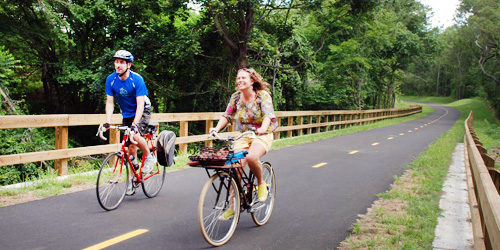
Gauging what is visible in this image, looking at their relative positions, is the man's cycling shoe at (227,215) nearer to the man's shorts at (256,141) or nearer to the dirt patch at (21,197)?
the man's shorts at (256,141)

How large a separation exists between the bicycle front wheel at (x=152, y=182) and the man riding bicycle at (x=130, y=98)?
191mm

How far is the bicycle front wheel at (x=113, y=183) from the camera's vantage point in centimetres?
558

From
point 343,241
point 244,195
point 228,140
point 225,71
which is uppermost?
point 225,71

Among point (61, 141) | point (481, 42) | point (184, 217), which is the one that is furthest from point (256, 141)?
point (481, 42)

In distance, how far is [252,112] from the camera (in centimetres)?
492

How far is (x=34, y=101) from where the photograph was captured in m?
21.1

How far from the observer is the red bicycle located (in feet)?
18.3

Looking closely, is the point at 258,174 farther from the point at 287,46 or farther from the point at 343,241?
the point at 287,46

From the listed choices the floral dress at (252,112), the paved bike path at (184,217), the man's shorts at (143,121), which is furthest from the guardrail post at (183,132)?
the floral dress at (252,112)

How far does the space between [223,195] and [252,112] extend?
1.04 meters

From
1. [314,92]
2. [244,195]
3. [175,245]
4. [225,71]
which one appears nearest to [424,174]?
[244,195]

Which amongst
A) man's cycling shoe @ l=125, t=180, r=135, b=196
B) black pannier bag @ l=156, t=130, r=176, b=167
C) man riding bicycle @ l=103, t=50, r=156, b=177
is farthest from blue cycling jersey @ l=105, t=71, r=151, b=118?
man's cycling shoe @ l=125, t=180, r=135, b=196

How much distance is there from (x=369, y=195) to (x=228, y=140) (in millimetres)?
3716

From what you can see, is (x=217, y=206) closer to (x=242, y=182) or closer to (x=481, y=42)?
(x=242, y=182)
